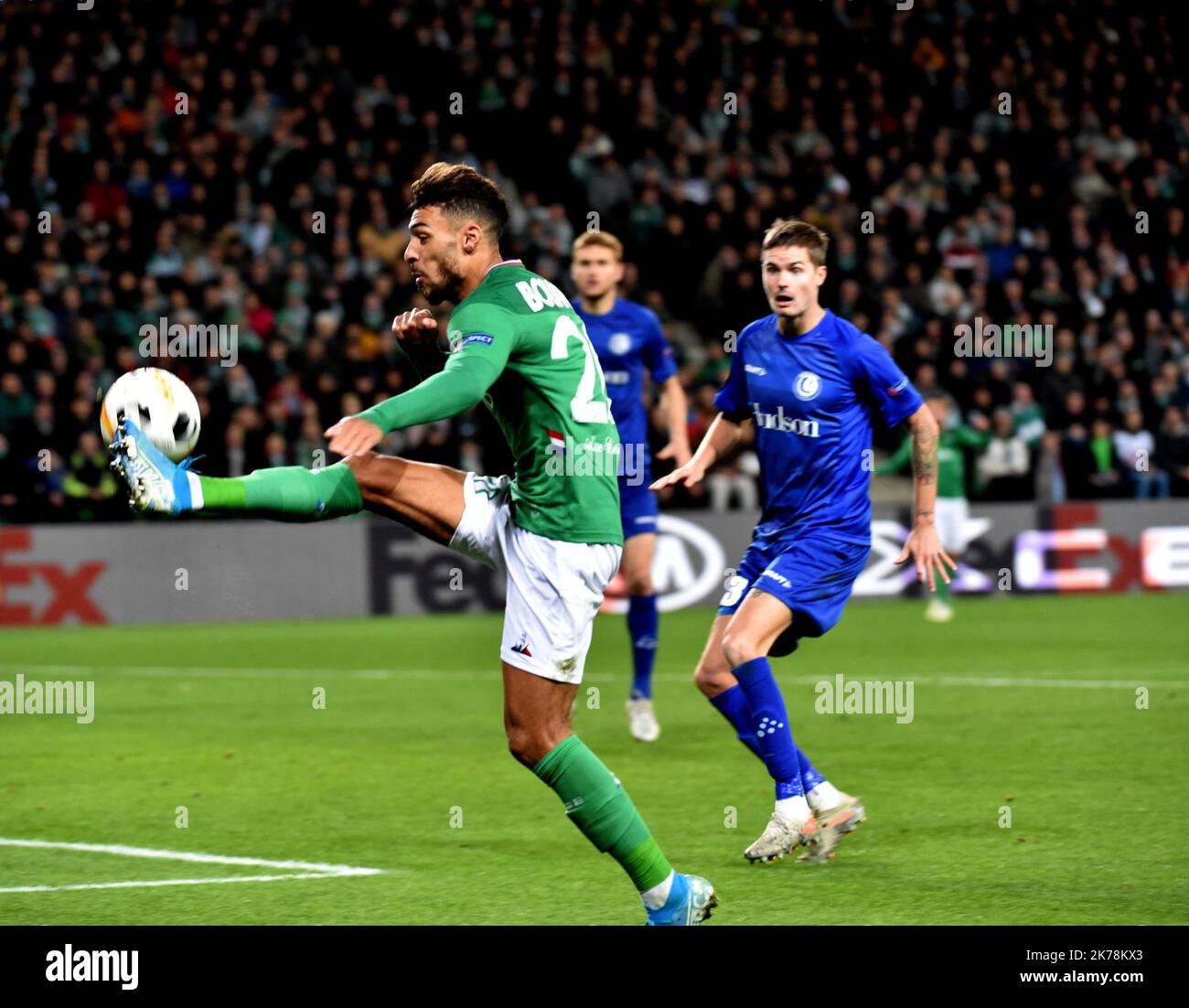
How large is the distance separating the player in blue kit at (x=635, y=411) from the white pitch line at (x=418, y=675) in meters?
2.39

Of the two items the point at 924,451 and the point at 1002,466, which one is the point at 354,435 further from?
the point at 1002,466

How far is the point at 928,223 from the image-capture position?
22109mm

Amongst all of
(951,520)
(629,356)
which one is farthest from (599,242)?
(951,520)

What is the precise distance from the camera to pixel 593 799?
212 inches

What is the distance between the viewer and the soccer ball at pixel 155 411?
504 centimetres

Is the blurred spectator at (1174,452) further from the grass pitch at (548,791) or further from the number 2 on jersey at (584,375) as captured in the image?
the number 2 on jersey at (584,375)

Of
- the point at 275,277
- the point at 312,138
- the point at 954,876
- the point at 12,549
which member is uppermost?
the point at 312,138

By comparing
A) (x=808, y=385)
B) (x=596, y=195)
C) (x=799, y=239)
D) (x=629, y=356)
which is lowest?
(x=808, y=385)

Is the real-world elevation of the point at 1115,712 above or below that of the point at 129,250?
below

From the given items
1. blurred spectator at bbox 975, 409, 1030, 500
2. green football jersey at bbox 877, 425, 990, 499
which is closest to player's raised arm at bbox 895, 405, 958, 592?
green football jersey at bbox 877, 425, 990, 499

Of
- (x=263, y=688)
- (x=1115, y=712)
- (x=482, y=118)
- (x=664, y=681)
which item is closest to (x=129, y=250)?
(x=482, y=118)

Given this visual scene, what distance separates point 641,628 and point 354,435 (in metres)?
6.20

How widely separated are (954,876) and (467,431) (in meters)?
12.3
